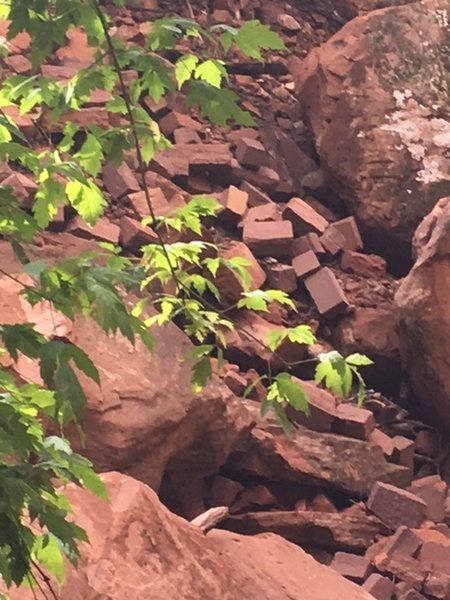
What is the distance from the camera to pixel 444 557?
3.12 metres

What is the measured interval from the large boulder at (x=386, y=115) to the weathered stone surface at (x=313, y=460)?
148cm

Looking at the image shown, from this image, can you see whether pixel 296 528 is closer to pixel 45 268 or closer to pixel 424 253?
pixel 424 253

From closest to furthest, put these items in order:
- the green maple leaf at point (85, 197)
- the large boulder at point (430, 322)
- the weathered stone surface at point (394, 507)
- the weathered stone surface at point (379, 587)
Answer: the green maple leaf at point (85, 197) → the weathered stone surface at point (379, 587) → the weathered stone surface at point (394, 507) → the large boulder at point (430, 322)

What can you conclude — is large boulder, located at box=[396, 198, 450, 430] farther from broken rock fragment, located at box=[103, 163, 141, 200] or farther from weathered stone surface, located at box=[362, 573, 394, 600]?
broken rock fragment, located at box=[103, 163, 141, 200]

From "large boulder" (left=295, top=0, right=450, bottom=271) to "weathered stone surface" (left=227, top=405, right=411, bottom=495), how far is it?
1.48m

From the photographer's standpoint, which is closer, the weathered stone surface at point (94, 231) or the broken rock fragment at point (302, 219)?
the weathered stone surface at point (94, 231)

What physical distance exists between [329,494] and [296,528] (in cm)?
30

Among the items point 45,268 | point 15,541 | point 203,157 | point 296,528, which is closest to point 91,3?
point 45,268

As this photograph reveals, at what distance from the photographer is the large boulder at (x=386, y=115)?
4605mm

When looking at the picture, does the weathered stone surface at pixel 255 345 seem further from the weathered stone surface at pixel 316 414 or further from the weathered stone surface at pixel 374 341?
the weathered stone surface at pixel 374 341

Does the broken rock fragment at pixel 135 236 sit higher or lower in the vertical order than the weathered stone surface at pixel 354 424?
higher

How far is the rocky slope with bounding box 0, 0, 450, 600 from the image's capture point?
268 cm

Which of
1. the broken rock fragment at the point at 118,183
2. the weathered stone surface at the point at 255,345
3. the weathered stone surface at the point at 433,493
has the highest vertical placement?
the broken rock fragment at the point at 118,183

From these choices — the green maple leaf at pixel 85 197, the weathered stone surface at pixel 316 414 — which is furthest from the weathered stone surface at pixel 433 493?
the green maple leaf at pixel 85 197
